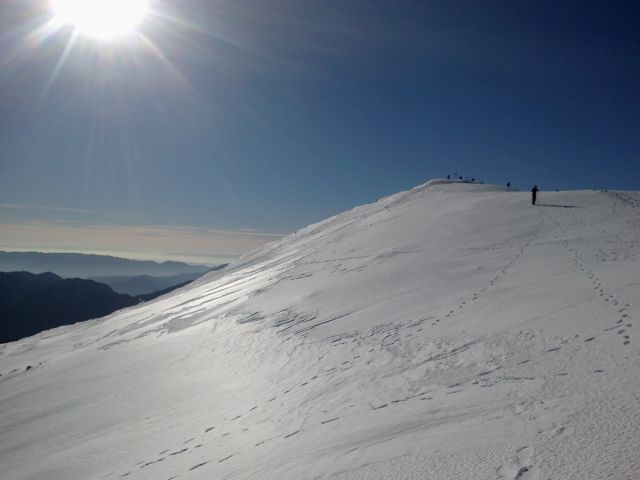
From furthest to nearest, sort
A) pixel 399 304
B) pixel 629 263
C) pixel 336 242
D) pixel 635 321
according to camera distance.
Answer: pixel 336 242 < pixel 399 304 < pixel 629 263 < pixel 635 321

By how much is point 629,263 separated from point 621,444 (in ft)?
33.8

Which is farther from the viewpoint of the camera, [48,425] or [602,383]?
[48,425]

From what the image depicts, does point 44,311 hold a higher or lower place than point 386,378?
lower

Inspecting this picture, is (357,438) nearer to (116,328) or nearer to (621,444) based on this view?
(621,444)

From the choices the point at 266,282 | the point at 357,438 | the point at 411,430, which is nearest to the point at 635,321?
the point at 411,430

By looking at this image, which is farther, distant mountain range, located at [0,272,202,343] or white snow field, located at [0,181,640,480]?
distant mountain range, located at [0,272,202,343]

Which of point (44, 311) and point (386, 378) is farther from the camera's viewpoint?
point (44, 311)

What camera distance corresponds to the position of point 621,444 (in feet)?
13.9

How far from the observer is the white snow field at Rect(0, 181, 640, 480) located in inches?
199

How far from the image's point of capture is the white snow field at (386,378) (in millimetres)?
5062

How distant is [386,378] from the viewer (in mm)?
8312

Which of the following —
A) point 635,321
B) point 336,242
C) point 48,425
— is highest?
point 336,242

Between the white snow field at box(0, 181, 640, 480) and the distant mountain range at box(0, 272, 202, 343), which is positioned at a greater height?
the white snow field at box(0, 181, 640, 480)

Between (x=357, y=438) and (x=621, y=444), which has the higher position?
(x=621, y=444)
